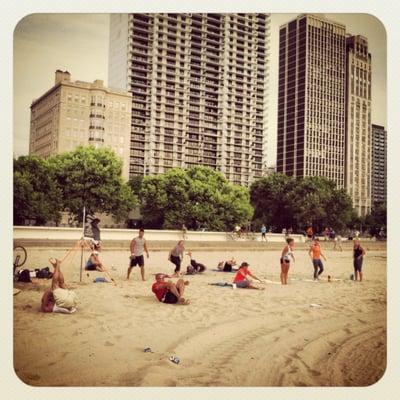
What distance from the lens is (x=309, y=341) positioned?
3.46 m

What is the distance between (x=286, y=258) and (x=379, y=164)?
144 cm

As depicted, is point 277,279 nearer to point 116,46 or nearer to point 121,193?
point 121,193

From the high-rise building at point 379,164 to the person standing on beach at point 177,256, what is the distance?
2029 mm

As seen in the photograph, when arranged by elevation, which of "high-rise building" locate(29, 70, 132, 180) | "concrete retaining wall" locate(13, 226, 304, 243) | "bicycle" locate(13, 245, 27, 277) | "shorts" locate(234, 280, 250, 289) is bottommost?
"shorts" locate(234, 280, 250, 289)

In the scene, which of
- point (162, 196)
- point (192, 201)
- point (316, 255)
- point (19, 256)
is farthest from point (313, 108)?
point (19, 256)

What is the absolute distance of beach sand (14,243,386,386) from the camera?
3227 mm

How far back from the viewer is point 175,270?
4422 mm

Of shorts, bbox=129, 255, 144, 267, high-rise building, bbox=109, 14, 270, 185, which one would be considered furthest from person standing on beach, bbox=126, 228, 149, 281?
high-rise building, bbox=109, 14, 270, 185

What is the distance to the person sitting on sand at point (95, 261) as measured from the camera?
404cm

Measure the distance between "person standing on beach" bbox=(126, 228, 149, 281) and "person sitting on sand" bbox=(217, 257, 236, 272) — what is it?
85 centimetres

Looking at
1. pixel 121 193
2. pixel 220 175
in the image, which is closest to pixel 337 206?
pixel 220 175

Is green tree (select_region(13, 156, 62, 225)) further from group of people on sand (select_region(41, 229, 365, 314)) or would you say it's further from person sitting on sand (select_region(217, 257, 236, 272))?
person sitting on sand (select_region(217, 257, 236, 272))

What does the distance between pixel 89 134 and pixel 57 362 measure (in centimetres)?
211
